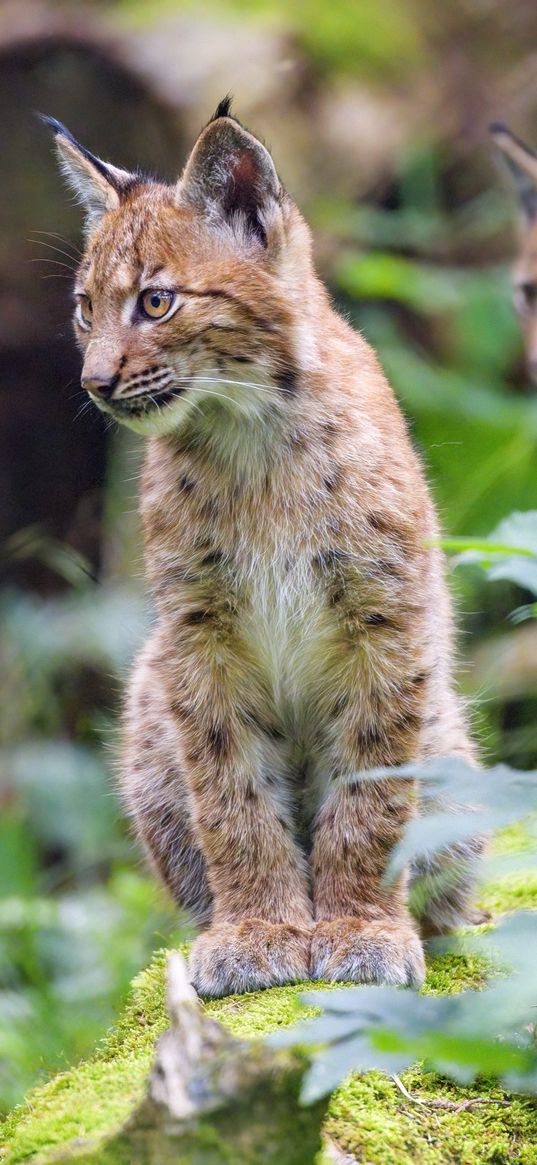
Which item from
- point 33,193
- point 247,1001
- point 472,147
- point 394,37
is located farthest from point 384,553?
point 394,37

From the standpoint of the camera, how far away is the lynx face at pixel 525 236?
9.20m

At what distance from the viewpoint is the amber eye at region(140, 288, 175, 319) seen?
3982 mm

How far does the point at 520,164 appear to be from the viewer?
9516mm

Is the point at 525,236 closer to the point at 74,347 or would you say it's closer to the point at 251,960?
the point at 74,347

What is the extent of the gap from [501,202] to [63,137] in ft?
23.9

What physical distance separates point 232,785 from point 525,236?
6897 mm

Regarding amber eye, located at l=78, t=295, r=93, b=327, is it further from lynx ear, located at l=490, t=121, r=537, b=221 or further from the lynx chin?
lynx ear, located at l=490, t=121, r=537, b=221

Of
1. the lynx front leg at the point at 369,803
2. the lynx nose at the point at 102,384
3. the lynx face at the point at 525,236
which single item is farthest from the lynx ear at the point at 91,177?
the lynx face at the point at 525,236

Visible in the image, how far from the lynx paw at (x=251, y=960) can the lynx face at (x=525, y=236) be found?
5.79 metres

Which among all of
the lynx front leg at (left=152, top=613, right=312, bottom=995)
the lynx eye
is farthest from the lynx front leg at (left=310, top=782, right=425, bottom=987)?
the lynx eye

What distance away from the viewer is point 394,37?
11734 millimetres

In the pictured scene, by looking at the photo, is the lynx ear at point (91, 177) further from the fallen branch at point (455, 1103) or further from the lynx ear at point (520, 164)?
the lynx ear at point (520, 164)

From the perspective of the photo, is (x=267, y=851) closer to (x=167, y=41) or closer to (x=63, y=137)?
(x=63, y=137)

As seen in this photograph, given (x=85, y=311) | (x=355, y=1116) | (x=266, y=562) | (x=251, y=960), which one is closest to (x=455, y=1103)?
(x=355, y=1116)
